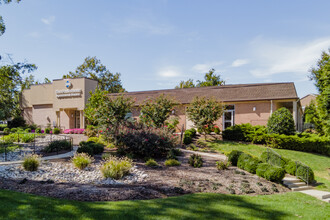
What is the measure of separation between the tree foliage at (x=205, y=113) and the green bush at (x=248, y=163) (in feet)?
20.6

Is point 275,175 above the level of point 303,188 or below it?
above

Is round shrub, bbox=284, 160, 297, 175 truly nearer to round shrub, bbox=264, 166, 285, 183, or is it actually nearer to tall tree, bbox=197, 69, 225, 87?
round shrub, bbox=264, 166, 285, 183

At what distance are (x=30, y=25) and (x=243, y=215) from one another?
14144mm

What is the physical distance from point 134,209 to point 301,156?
13158 mm

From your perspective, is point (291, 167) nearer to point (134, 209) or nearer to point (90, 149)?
point (134, 209)

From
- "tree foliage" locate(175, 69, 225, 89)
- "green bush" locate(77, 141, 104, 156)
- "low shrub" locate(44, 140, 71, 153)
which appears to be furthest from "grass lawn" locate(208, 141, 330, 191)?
"tree foliage" locate(175, 69, 225, 89)

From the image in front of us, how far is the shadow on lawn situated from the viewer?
4578mm

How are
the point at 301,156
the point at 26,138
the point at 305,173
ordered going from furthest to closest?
the point at 26,138
the point at 301,156
the point at 305,173

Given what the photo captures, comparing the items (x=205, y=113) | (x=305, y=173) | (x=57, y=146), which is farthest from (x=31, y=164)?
(x=205, y=113)

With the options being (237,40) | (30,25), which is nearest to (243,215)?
(237,40)

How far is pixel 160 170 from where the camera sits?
9.30 metres

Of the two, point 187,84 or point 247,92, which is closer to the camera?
point 247,92

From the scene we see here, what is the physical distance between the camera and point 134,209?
5.09 metres

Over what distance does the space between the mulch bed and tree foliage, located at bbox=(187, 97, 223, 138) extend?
6.98 meters
